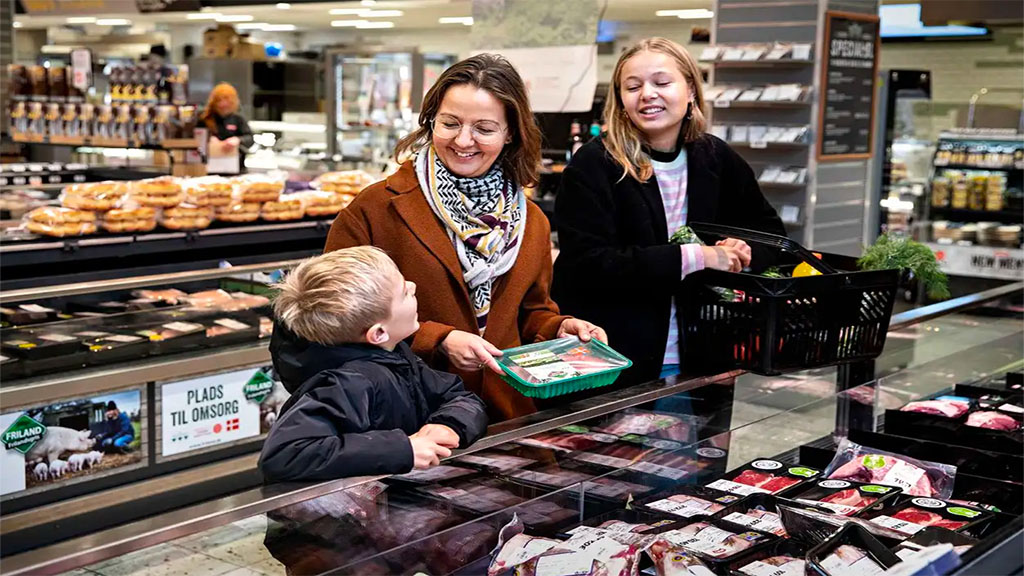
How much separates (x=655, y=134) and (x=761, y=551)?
1.11 metres

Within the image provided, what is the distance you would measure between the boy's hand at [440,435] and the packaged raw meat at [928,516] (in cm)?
76

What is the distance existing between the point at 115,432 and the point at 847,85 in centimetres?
528

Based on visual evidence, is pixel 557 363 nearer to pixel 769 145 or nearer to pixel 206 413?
pixel 206 413

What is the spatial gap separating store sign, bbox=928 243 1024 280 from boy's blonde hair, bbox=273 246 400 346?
801cm

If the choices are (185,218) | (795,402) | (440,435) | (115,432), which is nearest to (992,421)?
(795,402)

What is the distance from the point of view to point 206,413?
421 cm

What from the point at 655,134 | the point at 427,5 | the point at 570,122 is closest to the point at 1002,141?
the point at 570,122

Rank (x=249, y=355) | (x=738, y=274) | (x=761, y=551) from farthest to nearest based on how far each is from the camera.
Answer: (x=249, y=355) → (x=738, y=274) → (x=761, y=551)

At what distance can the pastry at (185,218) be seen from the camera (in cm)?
503

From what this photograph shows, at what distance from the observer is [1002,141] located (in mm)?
9133

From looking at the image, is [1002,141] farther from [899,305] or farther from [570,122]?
[570,122]

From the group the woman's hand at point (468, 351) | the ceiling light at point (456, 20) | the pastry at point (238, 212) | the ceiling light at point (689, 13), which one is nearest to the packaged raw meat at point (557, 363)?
the woman's hand at point (468, 351)

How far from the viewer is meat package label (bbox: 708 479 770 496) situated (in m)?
2.12

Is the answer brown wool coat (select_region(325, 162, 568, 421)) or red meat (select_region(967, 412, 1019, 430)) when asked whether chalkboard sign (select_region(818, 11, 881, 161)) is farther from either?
brown wool coat (select_region(325, 162, 568, 421))
